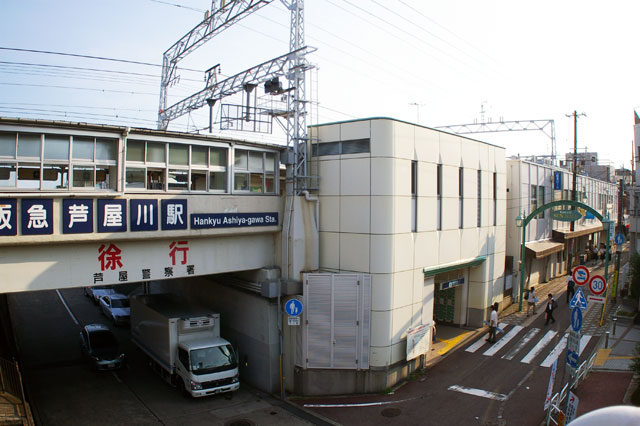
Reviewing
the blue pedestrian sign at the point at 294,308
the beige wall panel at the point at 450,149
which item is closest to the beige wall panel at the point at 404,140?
the beige wall panel at the point at 450,149

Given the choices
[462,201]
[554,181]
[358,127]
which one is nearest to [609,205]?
[554,181]

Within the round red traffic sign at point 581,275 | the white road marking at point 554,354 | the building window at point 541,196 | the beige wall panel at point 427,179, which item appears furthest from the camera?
the building window at point 541,196

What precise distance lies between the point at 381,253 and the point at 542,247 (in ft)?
59.4

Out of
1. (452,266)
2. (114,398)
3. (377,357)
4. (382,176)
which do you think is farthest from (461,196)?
(114,398)

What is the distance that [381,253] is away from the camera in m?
14.6

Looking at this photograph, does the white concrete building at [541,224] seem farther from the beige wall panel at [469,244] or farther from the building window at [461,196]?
the building window at [461,196]

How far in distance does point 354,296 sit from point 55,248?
29.4 feet

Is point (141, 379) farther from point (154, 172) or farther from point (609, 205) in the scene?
point (609, 205)

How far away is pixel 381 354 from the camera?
14.7 m

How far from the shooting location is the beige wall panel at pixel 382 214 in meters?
14.6

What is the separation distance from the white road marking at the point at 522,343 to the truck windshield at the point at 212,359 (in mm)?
10754

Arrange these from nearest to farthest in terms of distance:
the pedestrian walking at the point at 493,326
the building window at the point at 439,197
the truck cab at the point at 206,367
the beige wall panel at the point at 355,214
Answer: the truck cab at the point at 206,367 → the beige wall panel at the point at 355,214 → the building window at the point at 439,197 → the pedestrian walking at the point at 493,326

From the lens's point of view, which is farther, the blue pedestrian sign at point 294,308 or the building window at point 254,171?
the building window at point 254,171

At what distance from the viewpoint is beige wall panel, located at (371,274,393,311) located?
48.1ft
